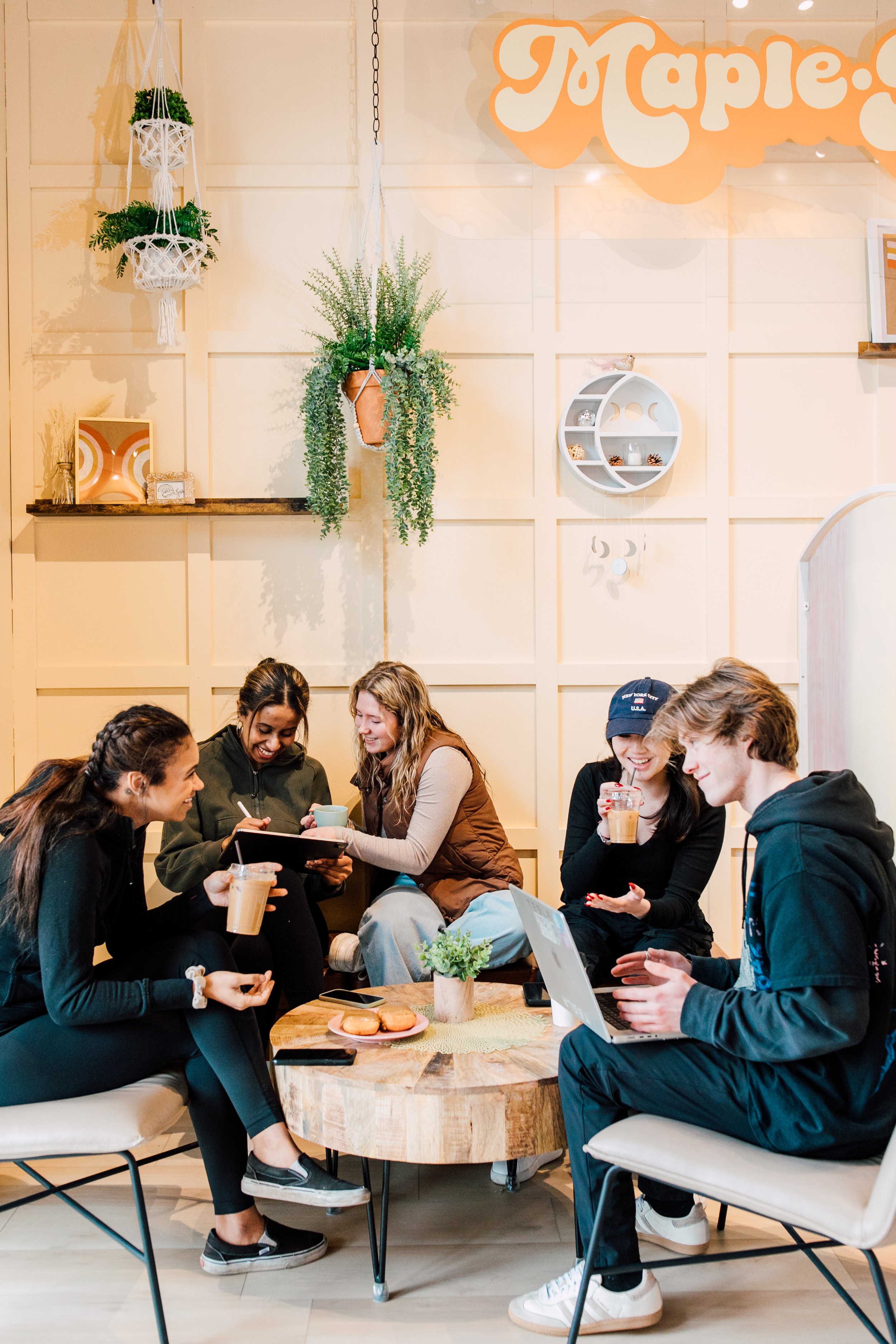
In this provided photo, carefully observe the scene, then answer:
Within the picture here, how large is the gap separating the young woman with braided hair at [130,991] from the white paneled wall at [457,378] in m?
1.34

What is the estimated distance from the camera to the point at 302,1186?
7.00ft

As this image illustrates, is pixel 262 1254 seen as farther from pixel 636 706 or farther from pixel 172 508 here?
pixel 172 508

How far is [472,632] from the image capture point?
3.55 m

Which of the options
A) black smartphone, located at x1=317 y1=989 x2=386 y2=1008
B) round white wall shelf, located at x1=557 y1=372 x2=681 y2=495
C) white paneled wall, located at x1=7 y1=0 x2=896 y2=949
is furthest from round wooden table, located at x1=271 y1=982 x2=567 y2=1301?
round white wall shelf, located at x1=557 y1=372 x2=681 y2=495

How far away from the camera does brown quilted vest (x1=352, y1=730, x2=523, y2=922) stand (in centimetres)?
307

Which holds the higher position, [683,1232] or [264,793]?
[264,793]

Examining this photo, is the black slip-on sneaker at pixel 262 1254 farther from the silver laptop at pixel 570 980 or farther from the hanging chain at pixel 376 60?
the hanging chain at pixel 376 60

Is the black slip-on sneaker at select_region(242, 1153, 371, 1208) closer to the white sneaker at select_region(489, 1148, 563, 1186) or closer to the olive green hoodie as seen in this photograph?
the white sneaker at select_region(489, 1148, 563, 1186)

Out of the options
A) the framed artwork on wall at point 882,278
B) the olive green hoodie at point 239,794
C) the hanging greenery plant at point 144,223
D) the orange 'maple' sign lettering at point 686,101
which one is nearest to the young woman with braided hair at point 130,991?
the olive green hoodie at point 239,794

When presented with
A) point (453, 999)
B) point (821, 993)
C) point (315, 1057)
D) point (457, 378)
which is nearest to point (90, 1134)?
point (315, 1057)

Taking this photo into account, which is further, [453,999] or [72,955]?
[453,999]

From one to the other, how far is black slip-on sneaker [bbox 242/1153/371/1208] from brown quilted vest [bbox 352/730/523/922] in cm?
97

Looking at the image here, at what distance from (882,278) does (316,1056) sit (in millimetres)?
3041

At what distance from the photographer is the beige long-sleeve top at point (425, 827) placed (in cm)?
298
